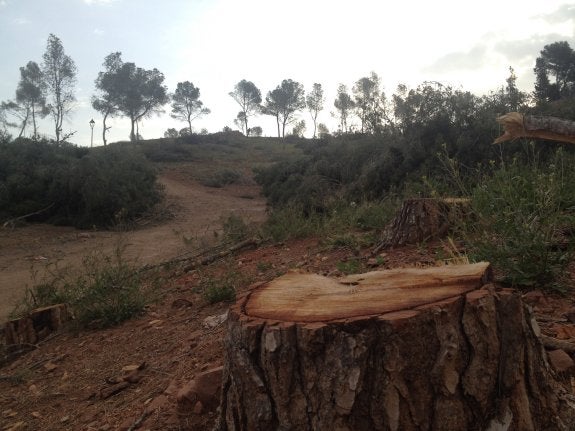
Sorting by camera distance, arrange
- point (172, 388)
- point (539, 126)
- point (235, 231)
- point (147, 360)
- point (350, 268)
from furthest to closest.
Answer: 1. point (235, 231)
2. point (350, 268)
3. point (539, 126)
4. point (147, 360)
5. point (172, 388)

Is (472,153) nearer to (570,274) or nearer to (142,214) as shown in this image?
(570,274)

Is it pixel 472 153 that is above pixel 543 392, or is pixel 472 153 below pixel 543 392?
above

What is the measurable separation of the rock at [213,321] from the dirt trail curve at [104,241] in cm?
174

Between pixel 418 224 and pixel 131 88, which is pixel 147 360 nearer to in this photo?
pixel 418 224

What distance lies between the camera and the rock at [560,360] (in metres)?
1.93

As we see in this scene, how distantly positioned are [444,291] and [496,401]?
1.22 feet

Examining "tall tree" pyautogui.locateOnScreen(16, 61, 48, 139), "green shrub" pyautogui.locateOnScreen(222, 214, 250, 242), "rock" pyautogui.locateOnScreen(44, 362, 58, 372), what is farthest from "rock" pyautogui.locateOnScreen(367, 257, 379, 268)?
"tall tree" pyautogui.locateOnScreen(16, 61, 48, 139)

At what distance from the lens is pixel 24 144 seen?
53.8ft

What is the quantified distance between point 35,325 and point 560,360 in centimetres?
419

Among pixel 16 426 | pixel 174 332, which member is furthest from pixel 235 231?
pixel 16 426

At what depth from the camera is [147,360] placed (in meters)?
3.15

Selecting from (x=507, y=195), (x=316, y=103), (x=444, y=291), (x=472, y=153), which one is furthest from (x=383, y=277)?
(x=316, y=103)

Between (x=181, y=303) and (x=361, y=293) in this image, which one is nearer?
(x=361, y=293)

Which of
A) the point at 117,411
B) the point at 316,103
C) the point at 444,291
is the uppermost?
the point at 316,103
